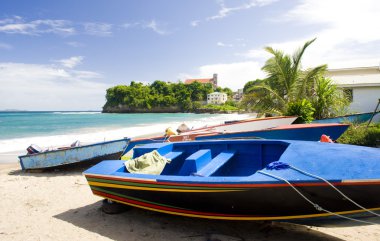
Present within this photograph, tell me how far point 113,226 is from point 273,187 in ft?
9.91

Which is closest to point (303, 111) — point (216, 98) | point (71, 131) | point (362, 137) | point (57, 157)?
point (362, 137)

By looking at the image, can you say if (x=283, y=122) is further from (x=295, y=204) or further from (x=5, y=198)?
(x=5, y=198)

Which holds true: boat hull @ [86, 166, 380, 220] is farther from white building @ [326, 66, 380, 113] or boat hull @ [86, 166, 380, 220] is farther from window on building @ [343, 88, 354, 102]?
window on building @ [343, 88, 354, 102]

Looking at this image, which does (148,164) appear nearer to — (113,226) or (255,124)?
(113,226)

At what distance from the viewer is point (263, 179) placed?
3.50 m

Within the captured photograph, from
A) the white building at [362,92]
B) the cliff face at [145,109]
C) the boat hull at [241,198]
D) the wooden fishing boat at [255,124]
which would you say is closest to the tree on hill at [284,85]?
the white building at [362,92]

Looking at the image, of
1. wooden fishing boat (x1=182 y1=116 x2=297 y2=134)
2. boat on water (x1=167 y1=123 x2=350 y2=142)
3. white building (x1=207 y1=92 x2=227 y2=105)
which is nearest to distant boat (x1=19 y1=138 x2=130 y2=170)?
wooden fishing boat (x1=182 y1=116 x2=297 y2=134)

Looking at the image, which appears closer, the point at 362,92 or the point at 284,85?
the point at 362,92

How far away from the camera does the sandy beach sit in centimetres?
426

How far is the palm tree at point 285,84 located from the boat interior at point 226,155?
9891 mm

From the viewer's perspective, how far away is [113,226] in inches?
187

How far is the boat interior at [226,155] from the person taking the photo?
4992mm

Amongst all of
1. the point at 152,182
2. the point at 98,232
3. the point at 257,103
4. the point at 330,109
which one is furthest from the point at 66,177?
the point at 330,109

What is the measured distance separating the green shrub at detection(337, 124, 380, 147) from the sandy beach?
236 inches
